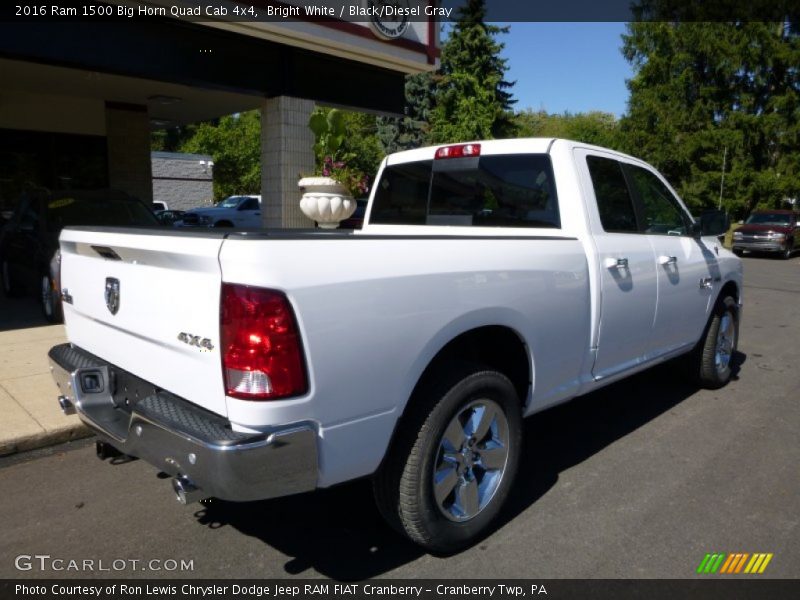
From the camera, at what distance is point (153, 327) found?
2.58 m

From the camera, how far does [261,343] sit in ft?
7.17

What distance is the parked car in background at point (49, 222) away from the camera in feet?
25.4

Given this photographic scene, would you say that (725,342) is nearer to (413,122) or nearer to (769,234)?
(769,234)

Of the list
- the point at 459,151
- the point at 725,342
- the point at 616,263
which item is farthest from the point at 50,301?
the point at 725,342

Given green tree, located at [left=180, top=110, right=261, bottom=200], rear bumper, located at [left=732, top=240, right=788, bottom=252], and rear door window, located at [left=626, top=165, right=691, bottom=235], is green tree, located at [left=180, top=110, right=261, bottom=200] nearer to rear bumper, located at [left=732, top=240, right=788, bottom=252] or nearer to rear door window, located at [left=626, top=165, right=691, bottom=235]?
rear bumper, located at [left=732, top=240, right=788, bottom=252]

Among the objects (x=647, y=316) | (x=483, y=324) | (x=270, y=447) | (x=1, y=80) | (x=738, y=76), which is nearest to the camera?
(x=270, y=447)

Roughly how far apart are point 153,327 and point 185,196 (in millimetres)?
34762

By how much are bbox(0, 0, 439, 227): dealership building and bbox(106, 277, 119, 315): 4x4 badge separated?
5.76 m

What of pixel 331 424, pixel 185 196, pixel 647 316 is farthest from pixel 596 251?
pixel 185 196

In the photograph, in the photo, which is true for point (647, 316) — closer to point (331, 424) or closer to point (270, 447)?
point (331, 424)

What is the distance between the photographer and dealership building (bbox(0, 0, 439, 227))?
25.9 feet

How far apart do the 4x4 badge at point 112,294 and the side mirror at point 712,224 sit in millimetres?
4136

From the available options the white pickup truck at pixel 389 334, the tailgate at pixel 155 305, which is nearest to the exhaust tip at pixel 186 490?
the white pickup truck at pixel 389 334

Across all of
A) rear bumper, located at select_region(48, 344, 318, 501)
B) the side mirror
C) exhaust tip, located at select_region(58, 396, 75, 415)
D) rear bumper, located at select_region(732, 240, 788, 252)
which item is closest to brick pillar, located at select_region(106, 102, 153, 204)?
exhaust tip, located at select_region(58, 396, 75, 415)
